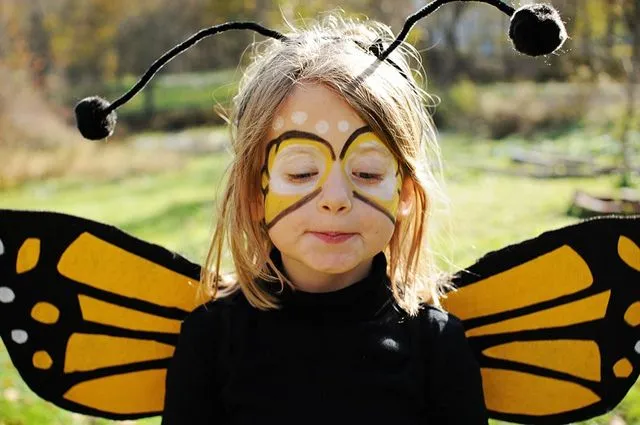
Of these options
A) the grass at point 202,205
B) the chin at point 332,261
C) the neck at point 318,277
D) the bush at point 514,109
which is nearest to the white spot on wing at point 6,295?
the grass at point 202,205

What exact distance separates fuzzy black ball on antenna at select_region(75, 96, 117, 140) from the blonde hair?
1.13ft

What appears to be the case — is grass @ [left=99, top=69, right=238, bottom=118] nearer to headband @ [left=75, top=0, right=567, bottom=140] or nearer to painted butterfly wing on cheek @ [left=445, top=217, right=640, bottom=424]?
headband @ [left=75, top=0, right=567, bottom=140]

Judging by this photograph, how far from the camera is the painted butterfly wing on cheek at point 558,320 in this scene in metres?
2.06

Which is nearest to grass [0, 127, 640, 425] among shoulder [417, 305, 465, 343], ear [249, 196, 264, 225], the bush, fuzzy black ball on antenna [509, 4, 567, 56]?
ear [249, 196, 264, 225]

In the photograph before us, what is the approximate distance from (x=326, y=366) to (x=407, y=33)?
2.81 ft

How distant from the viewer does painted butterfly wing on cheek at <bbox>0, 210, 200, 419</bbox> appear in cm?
214

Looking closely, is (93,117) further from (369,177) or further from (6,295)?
(369,177)

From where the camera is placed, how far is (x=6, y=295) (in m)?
2.10

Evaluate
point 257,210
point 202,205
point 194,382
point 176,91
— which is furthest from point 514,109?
point 176,91

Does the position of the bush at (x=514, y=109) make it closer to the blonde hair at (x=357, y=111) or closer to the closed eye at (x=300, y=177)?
the blonde hair at (x=357, y=111)

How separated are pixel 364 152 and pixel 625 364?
3.04ft

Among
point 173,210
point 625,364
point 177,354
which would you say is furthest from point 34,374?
point 173,210

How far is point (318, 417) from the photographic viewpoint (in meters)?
1.82

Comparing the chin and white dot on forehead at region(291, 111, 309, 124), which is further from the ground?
white dot on forehead at region(291, 111, 309, 124)
